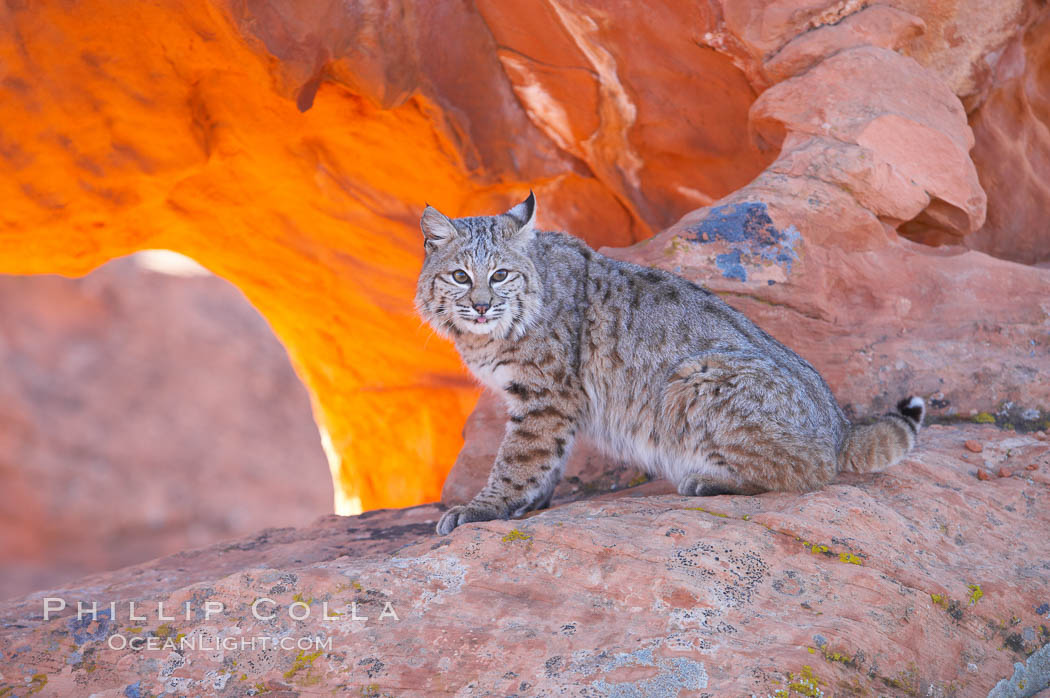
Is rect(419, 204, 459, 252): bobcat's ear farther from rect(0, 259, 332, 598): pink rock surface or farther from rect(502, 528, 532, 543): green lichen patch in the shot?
rect(0, 259, 332, 598): pink rock surface

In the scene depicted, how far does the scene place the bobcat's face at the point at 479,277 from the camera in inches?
170

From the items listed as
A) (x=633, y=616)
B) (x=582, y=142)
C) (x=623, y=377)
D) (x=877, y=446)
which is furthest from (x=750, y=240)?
(x=633, y=616)

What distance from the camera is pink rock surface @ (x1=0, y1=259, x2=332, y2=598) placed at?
14.8 m

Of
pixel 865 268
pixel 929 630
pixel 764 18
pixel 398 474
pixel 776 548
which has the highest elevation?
pixel 764 18

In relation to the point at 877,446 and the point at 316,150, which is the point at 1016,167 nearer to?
the point at 877,446

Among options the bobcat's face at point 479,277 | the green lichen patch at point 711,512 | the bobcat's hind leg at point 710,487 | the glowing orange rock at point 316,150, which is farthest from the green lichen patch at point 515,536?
the glowing orange rock at point 316,150

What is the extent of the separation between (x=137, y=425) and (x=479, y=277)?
44.0 ft

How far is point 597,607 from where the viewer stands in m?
2.88

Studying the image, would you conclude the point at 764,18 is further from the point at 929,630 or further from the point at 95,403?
the point at 95,403

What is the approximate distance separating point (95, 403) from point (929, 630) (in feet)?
52.0

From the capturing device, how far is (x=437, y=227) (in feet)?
15.0

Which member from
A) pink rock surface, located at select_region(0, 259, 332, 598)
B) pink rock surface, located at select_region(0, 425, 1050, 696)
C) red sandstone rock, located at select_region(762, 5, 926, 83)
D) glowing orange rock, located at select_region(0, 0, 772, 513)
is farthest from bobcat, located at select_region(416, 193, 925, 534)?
pink rock surface, located at select_region(0, 259, 332, 598)

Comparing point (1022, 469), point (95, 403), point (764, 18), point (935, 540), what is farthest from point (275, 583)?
point (95, 403)

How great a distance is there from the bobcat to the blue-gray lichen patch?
663 millimetres
